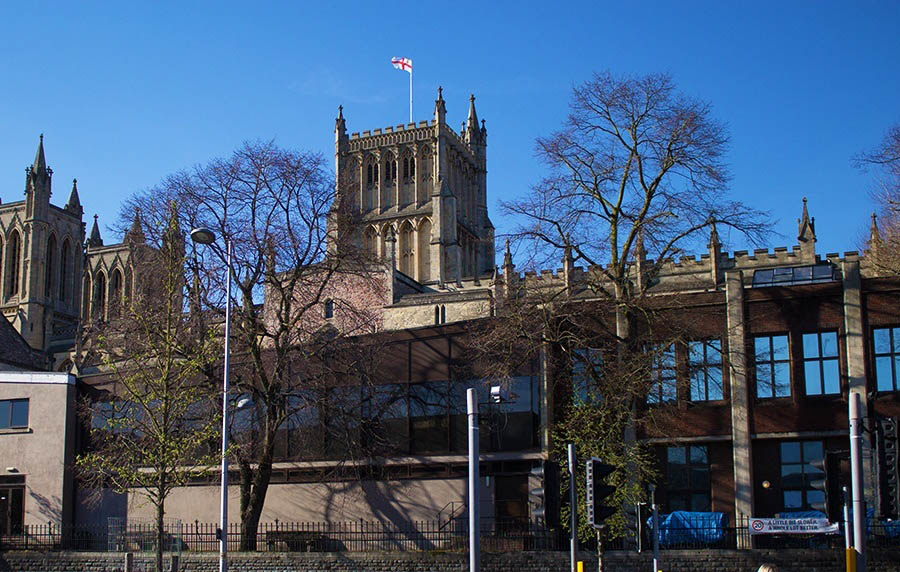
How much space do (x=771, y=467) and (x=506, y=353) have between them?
29.4 ft

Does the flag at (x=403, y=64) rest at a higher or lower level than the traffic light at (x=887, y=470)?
higher

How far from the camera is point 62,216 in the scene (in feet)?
370

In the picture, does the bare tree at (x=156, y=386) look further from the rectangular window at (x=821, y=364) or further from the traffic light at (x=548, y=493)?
the rectangular window at (x=821, y=364)

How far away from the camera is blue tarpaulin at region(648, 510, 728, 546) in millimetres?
32188

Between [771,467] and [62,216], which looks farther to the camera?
[62,216]

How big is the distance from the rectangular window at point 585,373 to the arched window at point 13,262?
85.7 metres

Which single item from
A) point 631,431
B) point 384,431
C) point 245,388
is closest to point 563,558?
point 631,431

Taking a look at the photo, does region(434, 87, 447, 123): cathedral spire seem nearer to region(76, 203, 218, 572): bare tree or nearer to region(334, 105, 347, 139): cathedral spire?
region(334, 105, 347, 139): cathedral spire

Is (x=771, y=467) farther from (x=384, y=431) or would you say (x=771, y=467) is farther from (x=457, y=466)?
(x=384, y=431)

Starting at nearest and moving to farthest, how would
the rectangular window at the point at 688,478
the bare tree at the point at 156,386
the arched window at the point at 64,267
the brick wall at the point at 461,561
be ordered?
the brick wall at the point at 461,561 → the bare tree at the point at 156,386 → the rectangular window at the point at 688,478 → the arched window at the point at 64,267

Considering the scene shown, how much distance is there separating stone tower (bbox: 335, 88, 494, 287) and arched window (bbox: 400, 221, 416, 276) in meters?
0.03

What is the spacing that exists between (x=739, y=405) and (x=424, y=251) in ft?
212

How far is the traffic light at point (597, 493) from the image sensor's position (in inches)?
689

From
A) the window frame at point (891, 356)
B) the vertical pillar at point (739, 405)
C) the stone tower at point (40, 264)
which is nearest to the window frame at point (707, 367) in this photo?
the vertical pillar at point (739, 405)
